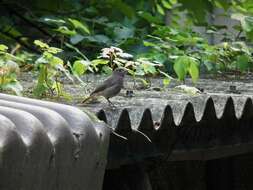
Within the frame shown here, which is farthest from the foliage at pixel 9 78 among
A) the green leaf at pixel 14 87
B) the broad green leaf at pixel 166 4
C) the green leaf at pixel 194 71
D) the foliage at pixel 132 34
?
the broad green leaf at pixel 166 4

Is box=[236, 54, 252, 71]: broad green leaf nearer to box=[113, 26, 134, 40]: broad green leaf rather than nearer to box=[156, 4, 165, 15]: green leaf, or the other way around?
box=[113, 26, 134, 40]: broad green leaf

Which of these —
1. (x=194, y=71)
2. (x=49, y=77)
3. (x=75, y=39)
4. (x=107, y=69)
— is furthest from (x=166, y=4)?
(x=49, y=77)

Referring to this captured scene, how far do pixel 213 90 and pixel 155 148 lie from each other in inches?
56.5

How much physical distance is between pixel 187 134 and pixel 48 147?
1.39 metres

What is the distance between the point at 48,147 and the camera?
2088 mm

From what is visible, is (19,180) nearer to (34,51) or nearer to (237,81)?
(237,81)

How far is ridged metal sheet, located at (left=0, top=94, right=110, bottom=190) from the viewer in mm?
1930

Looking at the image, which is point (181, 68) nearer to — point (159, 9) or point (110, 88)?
point (110, 88)

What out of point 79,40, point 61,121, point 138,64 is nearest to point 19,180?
point 61,121

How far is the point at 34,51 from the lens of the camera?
26.2ft

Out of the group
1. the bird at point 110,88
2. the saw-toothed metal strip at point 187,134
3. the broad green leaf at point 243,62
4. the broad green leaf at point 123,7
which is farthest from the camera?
the broad green leaf at point 123,7

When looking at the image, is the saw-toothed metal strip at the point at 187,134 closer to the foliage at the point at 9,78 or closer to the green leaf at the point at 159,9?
the foliage at the point at 9,78

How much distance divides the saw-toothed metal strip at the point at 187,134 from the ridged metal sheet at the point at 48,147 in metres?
0.50

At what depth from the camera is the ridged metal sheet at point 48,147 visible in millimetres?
1930
